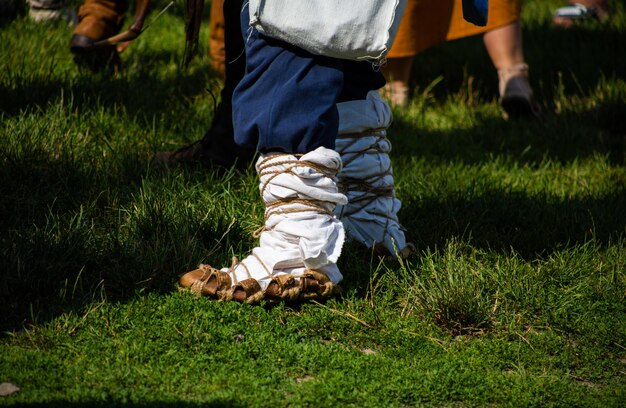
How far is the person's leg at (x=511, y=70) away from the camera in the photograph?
164 inches

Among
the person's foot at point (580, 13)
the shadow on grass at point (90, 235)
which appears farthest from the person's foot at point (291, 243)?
the person's foot at point (580, 13)

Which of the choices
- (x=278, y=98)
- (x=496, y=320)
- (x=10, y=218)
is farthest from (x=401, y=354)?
(x=10, y=218)

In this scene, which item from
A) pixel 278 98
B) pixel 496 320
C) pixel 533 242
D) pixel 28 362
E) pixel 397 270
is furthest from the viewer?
pixel 533 242

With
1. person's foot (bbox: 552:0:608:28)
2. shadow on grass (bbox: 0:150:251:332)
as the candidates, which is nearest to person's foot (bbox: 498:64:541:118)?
person's foot (bbox: 552:0:608:28)

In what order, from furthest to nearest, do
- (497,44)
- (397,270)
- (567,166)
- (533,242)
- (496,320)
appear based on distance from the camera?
(497,44), (567,166), (533,242), (397,270), (496,320)

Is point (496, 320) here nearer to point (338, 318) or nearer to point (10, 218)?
point (338, 318)

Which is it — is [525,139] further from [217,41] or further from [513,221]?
[217,41]

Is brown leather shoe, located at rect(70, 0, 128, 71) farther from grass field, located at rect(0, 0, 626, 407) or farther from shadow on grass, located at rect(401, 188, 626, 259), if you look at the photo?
shadow on grass, located at rect(401, 188, 626, 259)

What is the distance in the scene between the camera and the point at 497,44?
4199 mm

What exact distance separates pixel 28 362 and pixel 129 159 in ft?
3.89

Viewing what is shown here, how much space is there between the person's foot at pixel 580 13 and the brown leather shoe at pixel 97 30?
3.37 m

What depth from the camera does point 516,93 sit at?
4.16 meters

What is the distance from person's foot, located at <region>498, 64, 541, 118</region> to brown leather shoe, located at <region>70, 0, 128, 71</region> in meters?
1.99

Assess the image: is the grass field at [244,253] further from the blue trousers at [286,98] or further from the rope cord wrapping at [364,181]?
the blue trousers at [286,98]
